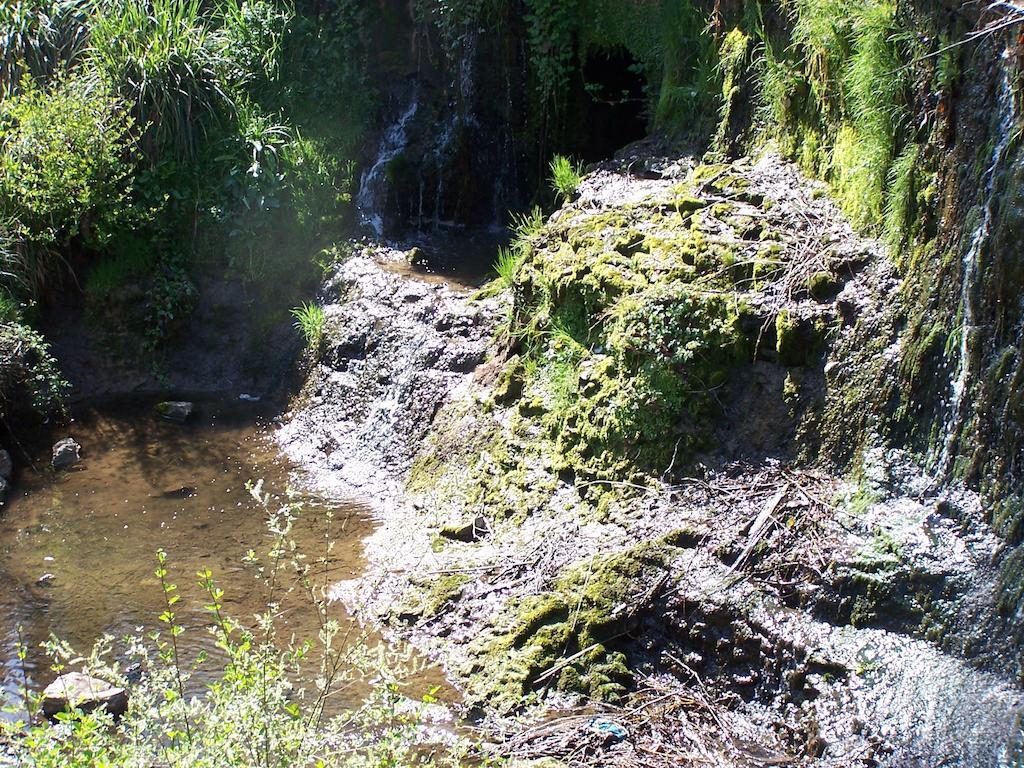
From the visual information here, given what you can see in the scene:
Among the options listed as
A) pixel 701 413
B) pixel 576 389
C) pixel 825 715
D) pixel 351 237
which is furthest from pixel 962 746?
pixel 351 237

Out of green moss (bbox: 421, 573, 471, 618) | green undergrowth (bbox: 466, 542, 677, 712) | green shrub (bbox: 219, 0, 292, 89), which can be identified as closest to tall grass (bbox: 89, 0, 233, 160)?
green shrub (bbox: 219, 0, 292, 89)

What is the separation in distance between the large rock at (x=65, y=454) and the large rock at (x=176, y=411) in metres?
0.77

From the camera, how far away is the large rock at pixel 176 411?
8141 millimetres

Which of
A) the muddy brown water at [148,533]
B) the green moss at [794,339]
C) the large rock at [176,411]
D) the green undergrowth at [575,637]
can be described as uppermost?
the green moss at [794,339]

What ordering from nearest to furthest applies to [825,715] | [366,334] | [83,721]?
[83,721] → [825,715] → [366,334]

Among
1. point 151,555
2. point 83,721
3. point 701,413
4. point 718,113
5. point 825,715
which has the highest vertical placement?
point 718,113

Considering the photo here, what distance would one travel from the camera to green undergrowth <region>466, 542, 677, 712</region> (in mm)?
4449

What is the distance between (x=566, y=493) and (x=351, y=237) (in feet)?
15.0

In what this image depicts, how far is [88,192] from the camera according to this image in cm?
844

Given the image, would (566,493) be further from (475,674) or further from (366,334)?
(366,334)

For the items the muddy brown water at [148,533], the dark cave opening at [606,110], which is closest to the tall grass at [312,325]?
the muddy brown water at [148,533]

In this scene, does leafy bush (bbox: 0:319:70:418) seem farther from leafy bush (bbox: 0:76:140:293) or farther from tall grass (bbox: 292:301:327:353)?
tall grass (bbox: 292:301:327:353)

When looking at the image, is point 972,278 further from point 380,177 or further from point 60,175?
point 60,175

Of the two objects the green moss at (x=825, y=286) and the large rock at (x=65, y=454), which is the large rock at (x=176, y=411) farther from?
the green moss at (x=825, y=286)
